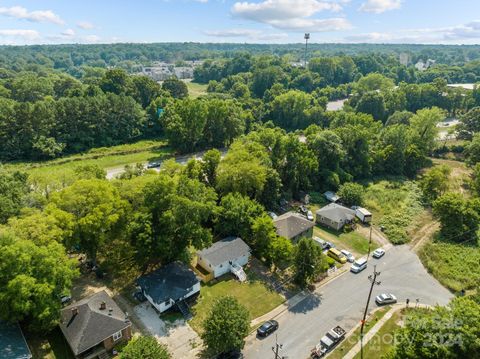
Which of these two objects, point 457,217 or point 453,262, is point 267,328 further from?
point 457,217

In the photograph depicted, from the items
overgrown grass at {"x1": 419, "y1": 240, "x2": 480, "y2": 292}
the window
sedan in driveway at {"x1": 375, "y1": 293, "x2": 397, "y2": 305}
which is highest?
the window

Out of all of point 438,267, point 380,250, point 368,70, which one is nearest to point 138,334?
point 380,250

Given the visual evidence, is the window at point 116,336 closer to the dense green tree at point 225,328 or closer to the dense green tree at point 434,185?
the dense green tree at point 225,328

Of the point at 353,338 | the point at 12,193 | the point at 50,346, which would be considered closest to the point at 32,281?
the point at 50,346

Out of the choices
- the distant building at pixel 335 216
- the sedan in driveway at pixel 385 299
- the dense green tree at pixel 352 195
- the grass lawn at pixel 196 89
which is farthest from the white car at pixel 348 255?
the grass lawn at pixel 196 89

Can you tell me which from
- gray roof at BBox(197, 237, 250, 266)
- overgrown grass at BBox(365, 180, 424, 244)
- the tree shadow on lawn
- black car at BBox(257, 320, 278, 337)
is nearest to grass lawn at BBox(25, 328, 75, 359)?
gray roof at BBox(197, 237, 250, 266)

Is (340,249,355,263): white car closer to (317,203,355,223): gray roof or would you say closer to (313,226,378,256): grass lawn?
(313,226,378,256): grass lawn
